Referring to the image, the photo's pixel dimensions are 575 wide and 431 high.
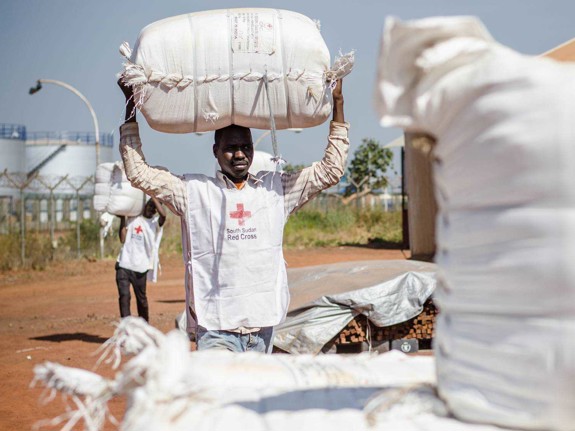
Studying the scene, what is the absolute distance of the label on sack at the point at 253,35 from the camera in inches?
161

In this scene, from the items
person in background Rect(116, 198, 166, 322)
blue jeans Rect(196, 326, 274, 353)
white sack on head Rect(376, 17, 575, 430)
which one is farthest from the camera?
person in background Rect(116, 198, 166, 322)

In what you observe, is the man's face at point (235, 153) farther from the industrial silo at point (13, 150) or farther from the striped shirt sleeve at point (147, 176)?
the industrial silo at point (13, 150)

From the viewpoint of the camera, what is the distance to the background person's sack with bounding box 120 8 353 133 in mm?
4043

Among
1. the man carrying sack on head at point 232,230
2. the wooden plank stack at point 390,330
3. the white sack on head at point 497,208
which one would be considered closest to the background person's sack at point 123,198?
the wooden plank stack at point 390,330

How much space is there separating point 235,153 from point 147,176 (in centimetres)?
46

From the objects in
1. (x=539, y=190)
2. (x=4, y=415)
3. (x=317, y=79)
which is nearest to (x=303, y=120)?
(x=317, y=79)

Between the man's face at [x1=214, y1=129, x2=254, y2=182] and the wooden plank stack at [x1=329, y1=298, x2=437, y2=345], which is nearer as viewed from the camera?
the man's face at [x1=214, y1=129, x2=254, y2=182]

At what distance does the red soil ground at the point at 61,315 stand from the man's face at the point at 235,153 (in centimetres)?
181

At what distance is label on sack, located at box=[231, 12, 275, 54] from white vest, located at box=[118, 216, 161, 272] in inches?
234

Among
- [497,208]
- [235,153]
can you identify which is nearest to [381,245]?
[235,153]

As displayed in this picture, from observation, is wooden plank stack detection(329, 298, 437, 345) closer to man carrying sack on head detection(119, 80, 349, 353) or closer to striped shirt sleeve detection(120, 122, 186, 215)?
man carrying sack on head detection(119, 80, 349, 353)

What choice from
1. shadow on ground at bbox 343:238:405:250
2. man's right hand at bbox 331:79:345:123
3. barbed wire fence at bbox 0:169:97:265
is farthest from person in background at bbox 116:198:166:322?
shadow on ground at bbox 343:238:405:250

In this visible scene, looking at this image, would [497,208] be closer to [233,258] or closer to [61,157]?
[233,258]

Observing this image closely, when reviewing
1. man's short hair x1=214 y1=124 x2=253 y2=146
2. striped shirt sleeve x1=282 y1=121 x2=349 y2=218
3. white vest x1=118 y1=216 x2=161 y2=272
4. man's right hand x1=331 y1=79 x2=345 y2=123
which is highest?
man's right hand x1=331 y1=79 x2=345 y2=123
